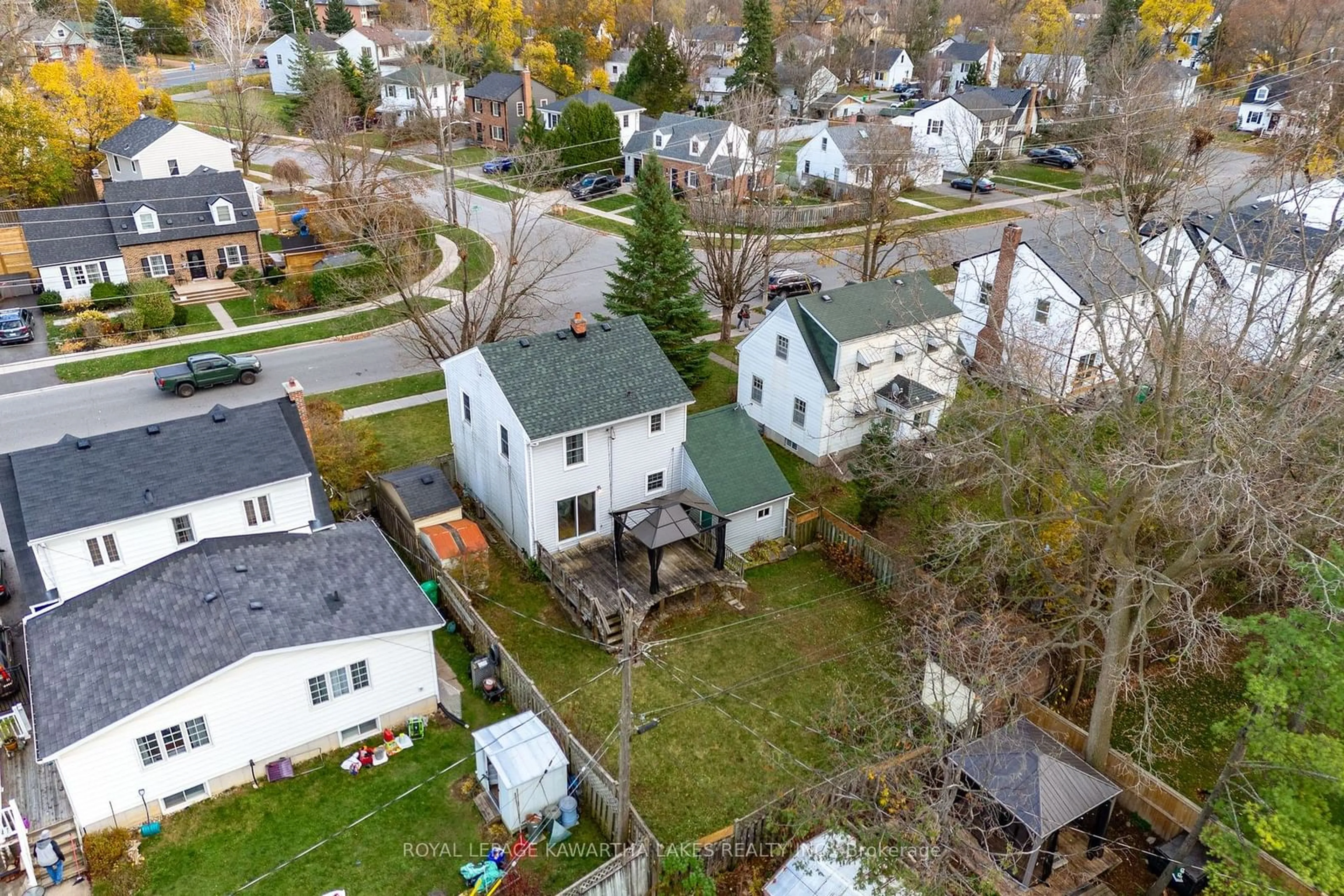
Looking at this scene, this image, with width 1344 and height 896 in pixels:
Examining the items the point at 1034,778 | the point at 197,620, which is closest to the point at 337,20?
the point at 197,620

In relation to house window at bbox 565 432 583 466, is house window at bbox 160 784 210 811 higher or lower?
lower

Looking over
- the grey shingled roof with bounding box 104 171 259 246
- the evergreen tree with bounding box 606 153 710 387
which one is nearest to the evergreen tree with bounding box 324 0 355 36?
the grey shingled roof with bounding box 104 171 259 246

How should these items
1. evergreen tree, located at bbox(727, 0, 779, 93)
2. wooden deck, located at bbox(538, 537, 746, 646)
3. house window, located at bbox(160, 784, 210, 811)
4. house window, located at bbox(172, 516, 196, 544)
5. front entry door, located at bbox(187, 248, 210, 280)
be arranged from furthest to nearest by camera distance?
evergreen tree, located at bbox(727, 0, 779, 93) < front entry door, located at bbox(187, 248, 210, 280) < wooden deck, located at bbox(538, 537, 746, 646) < house window, located at bbox(172, 516, 196, 544) < house window, located at bbox(160, 784, 210, 811)

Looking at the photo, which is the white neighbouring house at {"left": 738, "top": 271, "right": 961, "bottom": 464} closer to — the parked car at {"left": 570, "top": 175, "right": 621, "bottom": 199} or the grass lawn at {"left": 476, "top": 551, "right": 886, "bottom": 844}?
the grass lawn at {"left": 476, "top": 551, "right": 886, "bottom": 844}

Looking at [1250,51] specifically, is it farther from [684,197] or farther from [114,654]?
[114,654]

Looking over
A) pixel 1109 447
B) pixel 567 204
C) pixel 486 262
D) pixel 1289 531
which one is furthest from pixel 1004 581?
pixel 567 204

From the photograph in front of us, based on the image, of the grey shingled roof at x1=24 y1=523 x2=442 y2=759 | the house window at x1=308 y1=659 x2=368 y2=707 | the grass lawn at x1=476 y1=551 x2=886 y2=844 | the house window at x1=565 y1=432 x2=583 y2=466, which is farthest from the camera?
the house window at x1=565 y1=432 x2=583 y2=466
